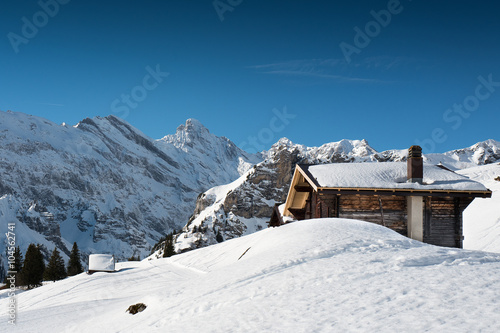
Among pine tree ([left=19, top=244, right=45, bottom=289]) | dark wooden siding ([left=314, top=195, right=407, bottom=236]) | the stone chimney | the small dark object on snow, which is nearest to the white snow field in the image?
the small dark object on snow

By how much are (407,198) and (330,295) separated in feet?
51.8

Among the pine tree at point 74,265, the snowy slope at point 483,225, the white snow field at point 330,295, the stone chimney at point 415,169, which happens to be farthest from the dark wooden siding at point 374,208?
the pine tree at point 74,265

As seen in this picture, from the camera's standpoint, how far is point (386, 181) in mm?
20969

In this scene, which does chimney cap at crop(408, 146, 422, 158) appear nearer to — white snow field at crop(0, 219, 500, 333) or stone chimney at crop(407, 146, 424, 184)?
stone chimney at crop(407, 146, 424, 184)

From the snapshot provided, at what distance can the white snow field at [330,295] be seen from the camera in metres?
5.61

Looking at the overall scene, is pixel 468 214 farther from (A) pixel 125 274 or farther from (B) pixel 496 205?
(A) pixel 125 274

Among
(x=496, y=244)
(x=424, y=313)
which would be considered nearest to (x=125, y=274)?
(x=424, y=313)

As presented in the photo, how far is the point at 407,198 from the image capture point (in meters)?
21.0

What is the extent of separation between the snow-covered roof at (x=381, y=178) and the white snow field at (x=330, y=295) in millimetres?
8246

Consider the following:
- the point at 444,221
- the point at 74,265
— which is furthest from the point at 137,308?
the point at 74,265

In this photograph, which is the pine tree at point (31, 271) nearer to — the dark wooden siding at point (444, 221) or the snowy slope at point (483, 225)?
the snowy slope at point (483, 225)

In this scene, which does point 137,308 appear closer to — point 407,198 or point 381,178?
point 381,178

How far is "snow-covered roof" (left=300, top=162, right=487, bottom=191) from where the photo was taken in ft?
66.7

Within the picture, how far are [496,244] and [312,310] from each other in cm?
2061
